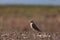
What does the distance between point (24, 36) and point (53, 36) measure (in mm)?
883

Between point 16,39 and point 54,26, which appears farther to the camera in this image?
point 54,26

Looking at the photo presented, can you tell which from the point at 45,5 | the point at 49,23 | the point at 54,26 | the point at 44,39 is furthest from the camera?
the point at 45,5

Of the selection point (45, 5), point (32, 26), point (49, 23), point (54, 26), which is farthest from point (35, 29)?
point (45, 5)

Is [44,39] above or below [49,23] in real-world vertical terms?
below

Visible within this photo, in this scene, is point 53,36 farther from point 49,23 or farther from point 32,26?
point 49,23

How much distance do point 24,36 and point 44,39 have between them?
2.13ft

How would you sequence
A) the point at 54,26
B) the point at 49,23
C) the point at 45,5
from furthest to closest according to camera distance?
the point at 45,5 → the point at 49,23 → the point at 54,26

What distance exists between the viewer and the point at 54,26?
21000 mm

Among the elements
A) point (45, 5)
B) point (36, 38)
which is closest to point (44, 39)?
point (36, 38)

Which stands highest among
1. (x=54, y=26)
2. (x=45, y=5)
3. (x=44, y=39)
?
(x=45, y=5)

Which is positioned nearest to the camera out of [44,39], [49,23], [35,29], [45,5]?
[44,39]

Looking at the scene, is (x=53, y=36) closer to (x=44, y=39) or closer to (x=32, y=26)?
(x=44, y=39)

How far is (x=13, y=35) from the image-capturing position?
12.1 meters

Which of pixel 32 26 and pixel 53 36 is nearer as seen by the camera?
pixel 53 36
